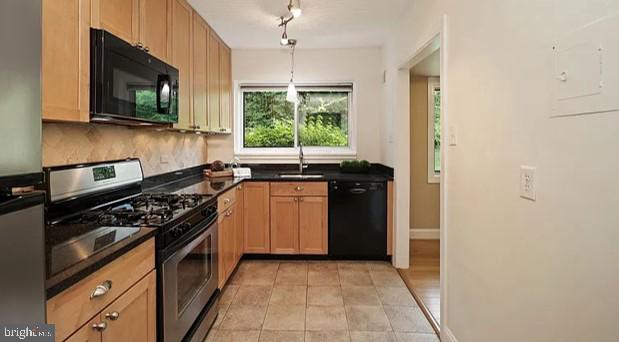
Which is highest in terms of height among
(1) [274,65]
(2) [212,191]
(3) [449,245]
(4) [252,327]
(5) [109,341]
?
(1) [274,65]

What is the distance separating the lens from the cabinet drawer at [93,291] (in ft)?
3.31

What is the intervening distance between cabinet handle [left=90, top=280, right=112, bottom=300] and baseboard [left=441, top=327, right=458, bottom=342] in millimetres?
1837

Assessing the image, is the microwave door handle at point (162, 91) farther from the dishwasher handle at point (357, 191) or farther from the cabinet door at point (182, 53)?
the dishwasher handle at point (357, 191)

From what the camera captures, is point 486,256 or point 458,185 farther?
point 458,185

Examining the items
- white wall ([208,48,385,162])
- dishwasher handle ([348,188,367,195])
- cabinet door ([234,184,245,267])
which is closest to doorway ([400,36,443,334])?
white wall ([208,48,385,162])

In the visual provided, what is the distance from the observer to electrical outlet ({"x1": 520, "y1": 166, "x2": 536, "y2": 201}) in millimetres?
1301

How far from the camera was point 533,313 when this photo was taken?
130cm

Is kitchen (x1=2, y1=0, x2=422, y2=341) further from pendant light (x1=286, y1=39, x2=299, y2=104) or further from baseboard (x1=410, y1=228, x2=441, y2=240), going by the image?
baseboard (x1=410, y1=228, x2=441, y2=240)

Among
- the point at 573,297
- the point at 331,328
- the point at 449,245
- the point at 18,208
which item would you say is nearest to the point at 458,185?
the point at 449,245

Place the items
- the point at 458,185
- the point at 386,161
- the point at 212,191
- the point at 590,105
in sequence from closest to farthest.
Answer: the point at 590,105 → the point at 458,185 → the point at 212,191 → the point at 386,161

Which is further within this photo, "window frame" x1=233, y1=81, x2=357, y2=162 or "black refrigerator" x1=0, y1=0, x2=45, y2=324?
"window frame" x1=233, y1=81, x2=357, y2=162

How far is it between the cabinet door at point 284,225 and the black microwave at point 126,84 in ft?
5.72

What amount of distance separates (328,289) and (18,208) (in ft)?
8.89

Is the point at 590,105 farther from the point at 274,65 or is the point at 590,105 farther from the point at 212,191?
the point at 274,65
